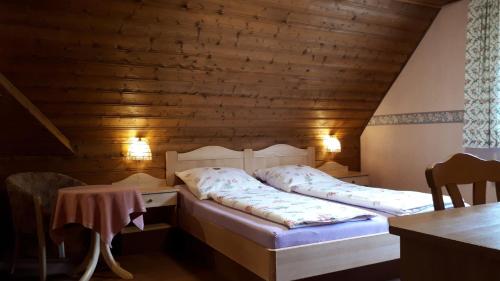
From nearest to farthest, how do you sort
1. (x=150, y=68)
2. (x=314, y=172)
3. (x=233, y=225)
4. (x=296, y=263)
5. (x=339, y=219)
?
(x=296, y=263)
(x=339, y=219)
(x=233, y=225)
(x=150, y=68)
(x=314, y=172)

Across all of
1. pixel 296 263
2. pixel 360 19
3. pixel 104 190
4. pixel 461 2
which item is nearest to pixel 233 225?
pixel 296 263

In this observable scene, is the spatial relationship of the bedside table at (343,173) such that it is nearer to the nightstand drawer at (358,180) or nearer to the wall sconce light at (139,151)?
the nightstand drawer at (358,180)

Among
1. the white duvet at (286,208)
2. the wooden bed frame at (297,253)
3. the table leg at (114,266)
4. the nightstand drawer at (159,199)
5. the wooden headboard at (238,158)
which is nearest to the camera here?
the wooden bed frame at (297,253)

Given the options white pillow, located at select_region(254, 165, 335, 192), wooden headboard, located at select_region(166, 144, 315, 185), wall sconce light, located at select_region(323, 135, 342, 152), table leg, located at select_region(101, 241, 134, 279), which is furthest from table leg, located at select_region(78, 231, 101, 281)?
wall sconce light, located at select_region(323, 135, 342, 152)

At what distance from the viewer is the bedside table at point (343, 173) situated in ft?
14.9

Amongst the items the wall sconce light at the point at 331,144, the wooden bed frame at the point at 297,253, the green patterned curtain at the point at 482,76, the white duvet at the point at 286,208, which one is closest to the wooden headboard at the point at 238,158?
the wall sconce light at the point at 331,144

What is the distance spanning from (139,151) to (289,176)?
4.57 ft

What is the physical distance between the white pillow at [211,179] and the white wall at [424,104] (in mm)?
1649

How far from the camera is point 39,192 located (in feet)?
10.6

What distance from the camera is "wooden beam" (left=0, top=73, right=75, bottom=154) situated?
9.39 feet

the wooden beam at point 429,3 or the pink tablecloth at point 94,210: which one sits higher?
the wooden beam at point 429,3

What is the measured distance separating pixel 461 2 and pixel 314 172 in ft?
6.62

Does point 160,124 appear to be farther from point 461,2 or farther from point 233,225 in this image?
point 461,2

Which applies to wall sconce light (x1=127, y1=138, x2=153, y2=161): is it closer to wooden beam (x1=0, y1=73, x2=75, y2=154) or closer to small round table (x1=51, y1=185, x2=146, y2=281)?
wooden beam (x1=0, y1=73, x2=75, y2=154)
